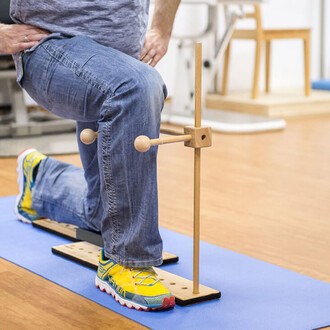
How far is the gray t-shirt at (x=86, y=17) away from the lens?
143 centimetres

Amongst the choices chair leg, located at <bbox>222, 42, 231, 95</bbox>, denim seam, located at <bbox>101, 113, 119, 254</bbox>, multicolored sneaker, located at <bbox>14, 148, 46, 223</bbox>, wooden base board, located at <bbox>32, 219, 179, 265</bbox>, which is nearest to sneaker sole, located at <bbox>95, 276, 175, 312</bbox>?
denim seam, located at <bbox>101, 113, 119, 254</bbox>

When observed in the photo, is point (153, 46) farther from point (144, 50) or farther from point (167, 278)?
point (167, 278)

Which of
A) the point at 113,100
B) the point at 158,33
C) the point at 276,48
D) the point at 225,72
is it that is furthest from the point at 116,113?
the point at 276,48

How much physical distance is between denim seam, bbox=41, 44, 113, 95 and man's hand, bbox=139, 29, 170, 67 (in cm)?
25

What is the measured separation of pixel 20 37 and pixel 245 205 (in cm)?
110

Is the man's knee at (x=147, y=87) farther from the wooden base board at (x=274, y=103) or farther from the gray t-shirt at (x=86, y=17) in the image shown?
the wooden base board at (x=274, y=103)

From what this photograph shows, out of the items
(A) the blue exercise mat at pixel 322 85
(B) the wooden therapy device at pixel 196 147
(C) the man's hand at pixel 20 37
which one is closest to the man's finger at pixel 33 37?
(C) the man's hand at pixel 20 37

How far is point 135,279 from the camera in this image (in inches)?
55.2

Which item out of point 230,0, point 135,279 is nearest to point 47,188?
point 135,279

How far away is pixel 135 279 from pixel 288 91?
3911 millimetres

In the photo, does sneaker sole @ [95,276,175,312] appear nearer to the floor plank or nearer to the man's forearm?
the floor plank

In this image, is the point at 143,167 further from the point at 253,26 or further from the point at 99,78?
the point at 253,26

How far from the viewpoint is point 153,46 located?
1.59 meters

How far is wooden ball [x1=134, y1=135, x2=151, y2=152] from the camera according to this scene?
1.26m
